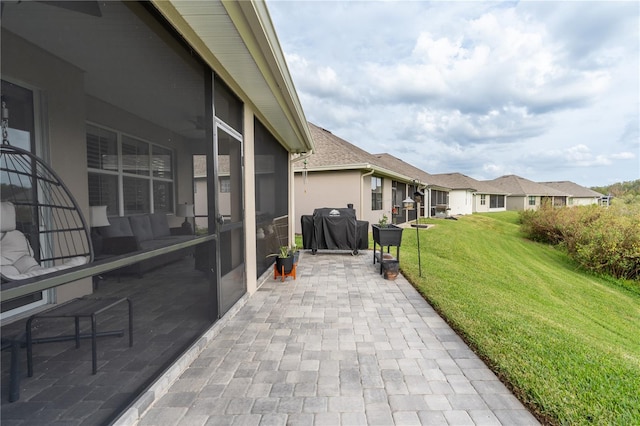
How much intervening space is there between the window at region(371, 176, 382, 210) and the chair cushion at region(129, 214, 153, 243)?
431 inches

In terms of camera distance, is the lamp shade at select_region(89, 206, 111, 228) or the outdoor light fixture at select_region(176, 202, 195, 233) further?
the outdoor light fixture at select_region(176, 202, 195, 233)

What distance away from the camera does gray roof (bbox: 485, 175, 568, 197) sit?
39.0 metres

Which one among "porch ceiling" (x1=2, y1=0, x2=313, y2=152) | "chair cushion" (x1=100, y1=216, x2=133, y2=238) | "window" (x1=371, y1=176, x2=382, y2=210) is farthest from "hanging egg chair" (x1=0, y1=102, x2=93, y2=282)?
"window" (x1=371, y1=176, x2=382, y2=210)

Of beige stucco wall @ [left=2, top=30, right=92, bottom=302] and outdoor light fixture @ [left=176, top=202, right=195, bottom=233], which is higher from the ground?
beige stucco wall @ [left=2, top=30, right=92, bottom=302]

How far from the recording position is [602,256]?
9836mm

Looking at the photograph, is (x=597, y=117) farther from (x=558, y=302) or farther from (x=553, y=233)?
(x=558, y=302)

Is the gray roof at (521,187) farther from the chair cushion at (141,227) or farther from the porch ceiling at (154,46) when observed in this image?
the chair cushion at (141,227)

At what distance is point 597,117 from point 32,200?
20921mm

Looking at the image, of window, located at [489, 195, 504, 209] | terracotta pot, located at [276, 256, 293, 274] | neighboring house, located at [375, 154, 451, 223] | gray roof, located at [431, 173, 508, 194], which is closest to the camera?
terracotta pot, located at [276, 256, 293, 274]

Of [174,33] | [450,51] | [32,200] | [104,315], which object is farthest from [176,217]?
[450,51]

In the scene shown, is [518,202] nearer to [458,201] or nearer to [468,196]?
[468,196]

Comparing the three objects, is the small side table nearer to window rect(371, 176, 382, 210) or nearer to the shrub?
window rect(371, 176, 382, 210)

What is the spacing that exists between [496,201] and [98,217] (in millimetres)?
43795

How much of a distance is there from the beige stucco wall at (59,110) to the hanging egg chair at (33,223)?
24 cm
